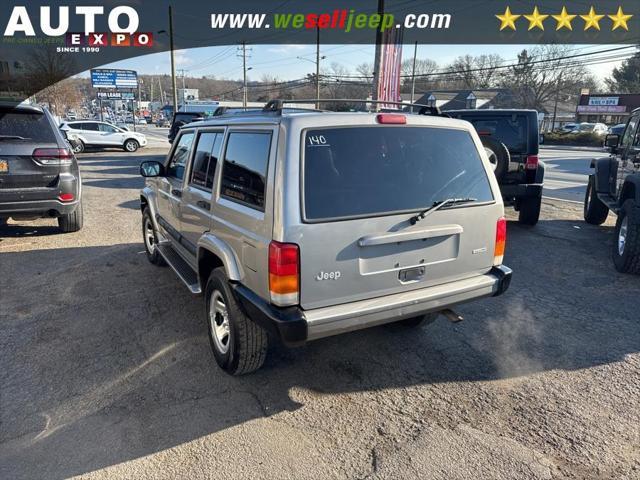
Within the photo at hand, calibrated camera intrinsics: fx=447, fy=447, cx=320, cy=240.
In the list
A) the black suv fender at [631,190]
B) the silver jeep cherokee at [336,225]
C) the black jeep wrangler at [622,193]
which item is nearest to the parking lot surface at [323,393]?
the silver jeep cherokee at [336,225]

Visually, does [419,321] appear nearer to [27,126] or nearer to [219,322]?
[219,322]

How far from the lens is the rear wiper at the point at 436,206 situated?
289cm

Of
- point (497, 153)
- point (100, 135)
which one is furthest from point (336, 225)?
point (100, 135)

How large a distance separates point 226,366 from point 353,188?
5.26 ft

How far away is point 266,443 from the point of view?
2.64 meters

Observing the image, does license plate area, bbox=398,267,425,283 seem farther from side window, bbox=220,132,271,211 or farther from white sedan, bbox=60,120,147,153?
white sedan, bbox=60,120,147,153

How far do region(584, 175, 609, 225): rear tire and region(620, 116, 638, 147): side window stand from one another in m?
1.01

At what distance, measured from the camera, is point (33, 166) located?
240 inches

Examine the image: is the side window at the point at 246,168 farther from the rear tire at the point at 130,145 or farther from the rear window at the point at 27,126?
the rear tire at the point at 130,145

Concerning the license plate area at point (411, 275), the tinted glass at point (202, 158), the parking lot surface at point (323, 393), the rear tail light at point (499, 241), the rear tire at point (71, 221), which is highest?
the tinted glass at point (202, 158)

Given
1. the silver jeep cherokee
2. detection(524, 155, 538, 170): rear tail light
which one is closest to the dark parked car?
the silver jeep cherokee

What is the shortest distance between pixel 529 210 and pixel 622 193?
6.12ft

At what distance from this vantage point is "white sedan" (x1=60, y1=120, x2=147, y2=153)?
22000 millimetres

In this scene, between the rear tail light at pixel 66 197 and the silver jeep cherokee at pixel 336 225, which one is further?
the rear tail light at pixel 66 197
